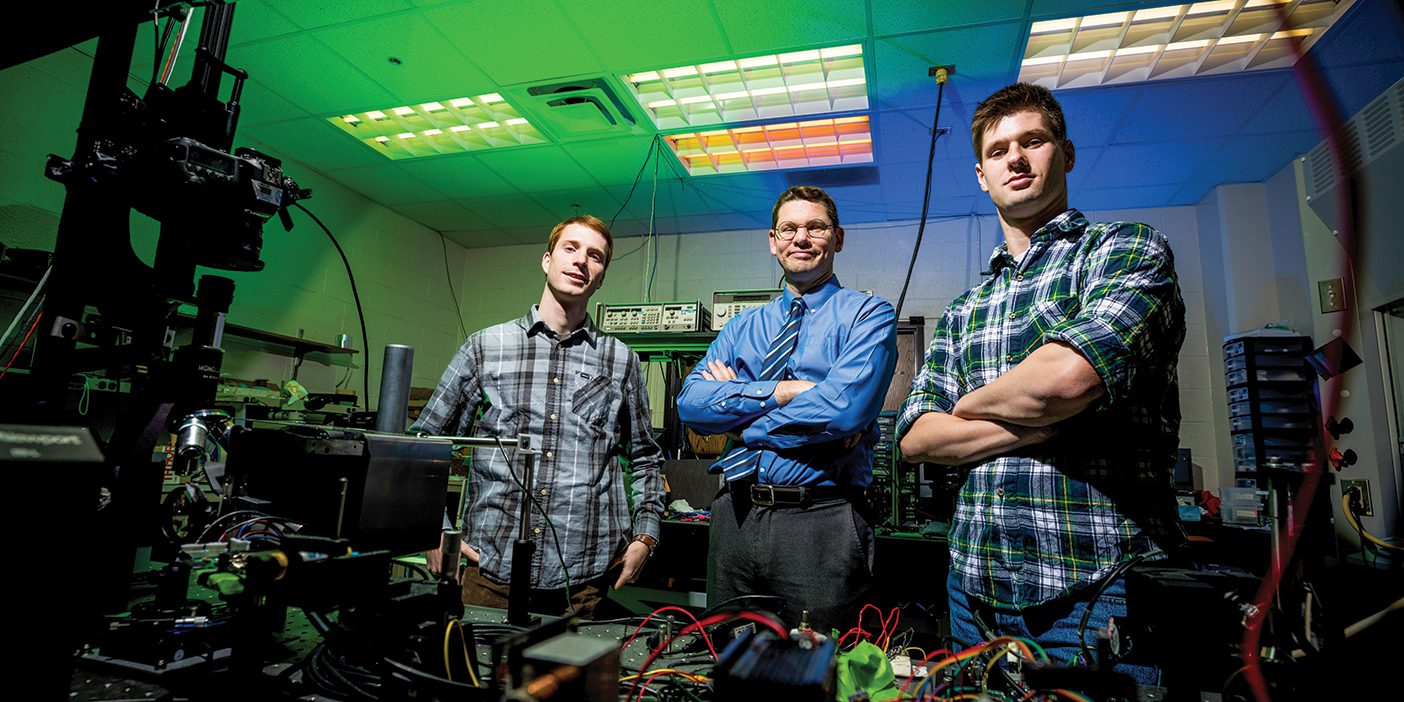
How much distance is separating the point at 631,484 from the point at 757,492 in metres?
0.67

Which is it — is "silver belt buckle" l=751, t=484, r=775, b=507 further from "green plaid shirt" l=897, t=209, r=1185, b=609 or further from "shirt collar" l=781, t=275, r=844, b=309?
"shirt collar" l=781, t=275, r=844, b=309

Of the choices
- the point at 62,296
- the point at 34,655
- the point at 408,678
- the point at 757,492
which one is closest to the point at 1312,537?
the point at 757,492

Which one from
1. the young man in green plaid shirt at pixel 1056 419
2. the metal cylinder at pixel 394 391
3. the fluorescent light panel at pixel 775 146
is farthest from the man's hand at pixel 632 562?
the fluorescent light panel at pixel 775 146

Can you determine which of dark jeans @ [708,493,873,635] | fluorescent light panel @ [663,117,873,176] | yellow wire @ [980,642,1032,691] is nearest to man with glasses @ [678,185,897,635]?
dark jeans @ [708,493,873,635]

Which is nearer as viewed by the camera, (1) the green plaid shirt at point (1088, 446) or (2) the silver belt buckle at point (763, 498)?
(1) the green plaid shirt at point (1088, 446)

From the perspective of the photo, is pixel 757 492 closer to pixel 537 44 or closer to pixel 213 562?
pixel 213 562

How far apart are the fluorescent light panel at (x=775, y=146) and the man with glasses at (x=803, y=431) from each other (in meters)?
2.49

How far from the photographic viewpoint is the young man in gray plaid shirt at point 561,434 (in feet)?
5.73

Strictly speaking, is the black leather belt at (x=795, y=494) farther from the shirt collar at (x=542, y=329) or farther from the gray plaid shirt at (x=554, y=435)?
the shirt collar at (x=542, y=329)

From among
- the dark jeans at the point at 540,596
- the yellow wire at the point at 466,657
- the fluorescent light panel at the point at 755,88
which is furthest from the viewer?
the fluorescent light panel at the point at 755,88

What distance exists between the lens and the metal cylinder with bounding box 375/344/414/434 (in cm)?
90

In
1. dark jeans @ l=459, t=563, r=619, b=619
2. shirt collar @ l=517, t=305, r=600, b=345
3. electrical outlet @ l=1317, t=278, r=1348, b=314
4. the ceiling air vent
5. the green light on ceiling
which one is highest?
the green light on ceiling

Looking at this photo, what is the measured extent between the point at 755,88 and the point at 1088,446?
3.16m

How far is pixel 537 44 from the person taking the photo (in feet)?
10.7
